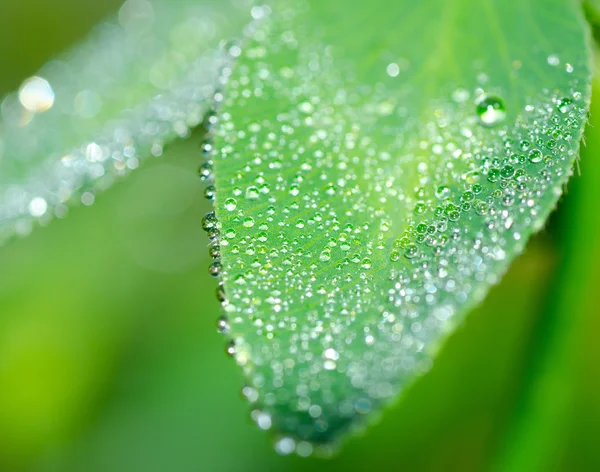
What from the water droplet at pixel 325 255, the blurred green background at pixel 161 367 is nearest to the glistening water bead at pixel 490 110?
the water droplet at pixel 325 255

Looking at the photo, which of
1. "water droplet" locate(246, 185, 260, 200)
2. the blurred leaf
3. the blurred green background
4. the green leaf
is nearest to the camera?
the green leaf

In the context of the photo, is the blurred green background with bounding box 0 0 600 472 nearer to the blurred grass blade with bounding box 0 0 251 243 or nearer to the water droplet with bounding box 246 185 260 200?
the blurred grass blade with bounding box 0 0 251 243

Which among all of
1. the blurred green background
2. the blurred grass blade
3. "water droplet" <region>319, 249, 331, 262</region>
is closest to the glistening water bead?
"water droplet" <region>319, 249, 331, 262</region>

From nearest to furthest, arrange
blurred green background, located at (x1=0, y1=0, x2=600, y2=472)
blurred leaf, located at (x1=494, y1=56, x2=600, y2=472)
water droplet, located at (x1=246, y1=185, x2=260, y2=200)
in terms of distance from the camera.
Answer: water droplet, located at (x1=246, y1=185, x2=260, y2=200) → blurred leaf, located at (x1=494, y1=56, x2=600, y2=472) → blurred green background, located at (x1=0, y1=0, x2=600, y2=472)

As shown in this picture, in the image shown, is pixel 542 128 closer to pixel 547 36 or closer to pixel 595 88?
pixel 547 36

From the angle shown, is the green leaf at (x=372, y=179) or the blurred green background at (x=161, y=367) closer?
the green leaf at (x=372, y=179)

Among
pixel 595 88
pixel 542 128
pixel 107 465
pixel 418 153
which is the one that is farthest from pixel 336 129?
pixel 107 465

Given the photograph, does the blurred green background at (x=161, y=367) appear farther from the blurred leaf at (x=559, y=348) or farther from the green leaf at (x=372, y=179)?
the green leaf at (x=372, y=179)

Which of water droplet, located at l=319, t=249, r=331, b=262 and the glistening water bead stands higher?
the glistening water bead
